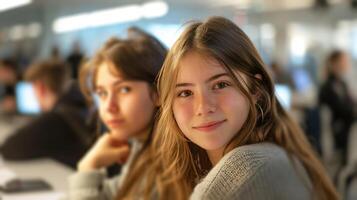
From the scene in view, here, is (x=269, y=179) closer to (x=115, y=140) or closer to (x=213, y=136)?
(x=213, y=136)

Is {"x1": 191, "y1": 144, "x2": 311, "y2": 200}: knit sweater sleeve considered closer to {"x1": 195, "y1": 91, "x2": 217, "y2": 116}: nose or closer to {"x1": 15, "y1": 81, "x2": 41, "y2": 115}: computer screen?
{"x1": 195, "y1": 91, "x2": 217, "y2": 116}: nose

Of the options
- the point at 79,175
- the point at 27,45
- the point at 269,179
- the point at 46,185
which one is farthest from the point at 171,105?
the point at 27,45

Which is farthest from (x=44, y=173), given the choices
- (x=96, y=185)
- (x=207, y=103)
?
(x=207, y=103)

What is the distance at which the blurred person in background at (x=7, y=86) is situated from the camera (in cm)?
438

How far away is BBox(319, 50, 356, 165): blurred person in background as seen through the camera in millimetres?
4656

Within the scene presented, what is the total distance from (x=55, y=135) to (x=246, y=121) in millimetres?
1740

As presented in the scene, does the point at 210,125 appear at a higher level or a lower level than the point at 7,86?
higher

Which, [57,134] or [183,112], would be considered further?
[57,134]

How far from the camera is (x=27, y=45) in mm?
5414

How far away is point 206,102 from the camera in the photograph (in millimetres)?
829

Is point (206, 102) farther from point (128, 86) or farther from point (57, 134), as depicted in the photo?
point (57, 134)

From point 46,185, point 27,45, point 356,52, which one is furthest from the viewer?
point 356,52

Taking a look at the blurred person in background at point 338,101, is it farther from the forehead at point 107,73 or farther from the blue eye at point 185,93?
the blue eye at point 185,93

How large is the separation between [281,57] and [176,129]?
642 centimetres
